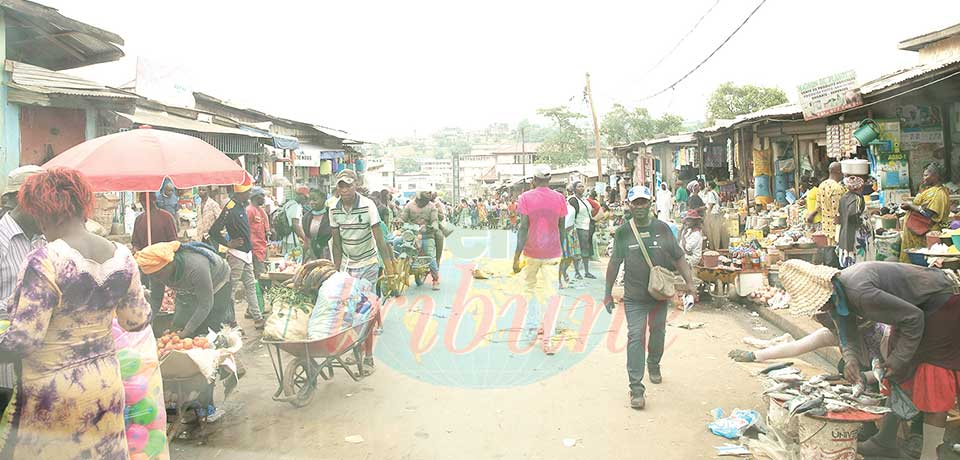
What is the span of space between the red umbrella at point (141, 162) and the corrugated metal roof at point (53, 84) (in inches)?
150

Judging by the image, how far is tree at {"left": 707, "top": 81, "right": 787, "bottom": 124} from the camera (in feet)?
151

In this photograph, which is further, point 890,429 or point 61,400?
point 890,429

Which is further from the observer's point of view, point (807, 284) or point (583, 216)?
point (583, 216)

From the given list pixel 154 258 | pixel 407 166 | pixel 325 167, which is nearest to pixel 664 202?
pixel 325 167

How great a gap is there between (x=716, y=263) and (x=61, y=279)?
9700 millimetres

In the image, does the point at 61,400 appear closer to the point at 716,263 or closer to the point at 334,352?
the point at 334,352

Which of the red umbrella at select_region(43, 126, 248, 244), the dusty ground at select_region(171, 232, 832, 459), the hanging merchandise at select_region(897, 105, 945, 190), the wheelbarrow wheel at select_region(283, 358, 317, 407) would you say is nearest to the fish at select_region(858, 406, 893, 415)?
the dusty ground at select_region(171, 232, 832, 459)

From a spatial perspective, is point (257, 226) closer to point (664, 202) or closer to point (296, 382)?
point (296, 382)

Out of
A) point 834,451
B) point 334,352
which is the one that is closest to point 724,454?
point 834,451

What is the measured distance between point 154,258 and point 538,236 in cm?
448

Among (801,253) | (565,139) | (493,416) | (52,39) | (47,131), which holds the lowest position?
(493,416)

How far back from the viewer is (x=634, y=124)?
59.0 m

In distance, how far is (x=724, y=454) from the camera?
16.8 feet

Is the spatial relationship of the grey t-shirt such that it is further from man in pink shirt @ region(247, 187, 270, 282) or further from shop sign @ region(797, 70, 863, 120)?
shop sign @ region(797, 70, 863, 120)
